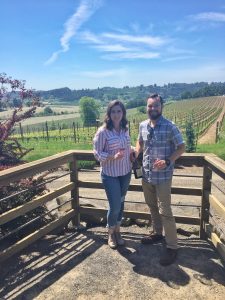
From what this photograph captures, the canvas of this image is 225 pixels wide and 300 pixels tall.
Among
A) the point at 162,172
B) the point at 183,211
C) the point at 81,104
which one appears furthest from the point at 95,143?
the point at 81,104

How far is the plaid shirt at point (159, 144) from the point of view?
4.21 metres

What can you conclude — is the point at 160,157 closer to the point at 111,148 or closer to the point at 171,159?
the point at 171,159

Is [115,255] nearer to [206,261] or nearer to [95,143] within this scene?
[206,261]

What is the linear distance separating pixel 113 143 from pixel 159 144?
57 centimetres

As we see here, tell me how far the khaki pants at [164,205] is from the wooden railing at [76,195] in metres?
0.52

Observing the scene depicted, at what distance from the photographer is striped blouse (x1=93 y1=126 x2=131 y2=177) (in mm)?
4426

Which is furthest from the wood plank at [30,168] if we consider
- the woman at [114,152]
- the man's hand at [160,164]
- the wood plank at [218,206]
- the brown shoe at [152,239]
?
the wood plank at [218,206]

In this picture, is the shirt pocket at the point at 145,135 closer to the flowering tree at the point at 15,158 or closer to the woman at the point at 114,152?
the woman at the point at 114,152

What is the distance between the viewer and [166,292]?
12.7 ft

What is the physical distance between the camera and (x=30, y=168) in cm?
446

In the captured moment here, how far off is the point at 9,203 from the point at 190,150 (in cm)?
1374

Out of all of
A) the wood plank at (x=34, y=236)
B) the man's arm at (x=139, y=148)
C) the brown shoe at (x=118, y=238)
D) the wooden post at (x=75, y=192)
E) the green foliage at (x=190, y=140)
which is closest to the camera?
the wood plank at (x=34, y=236)

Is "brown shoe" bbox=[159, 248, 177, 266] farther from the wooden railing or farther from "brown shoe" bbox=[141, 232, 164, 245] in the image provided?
the wooden railing

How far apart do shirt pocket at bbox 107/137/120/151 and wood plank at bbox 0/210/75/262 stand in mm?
1590
